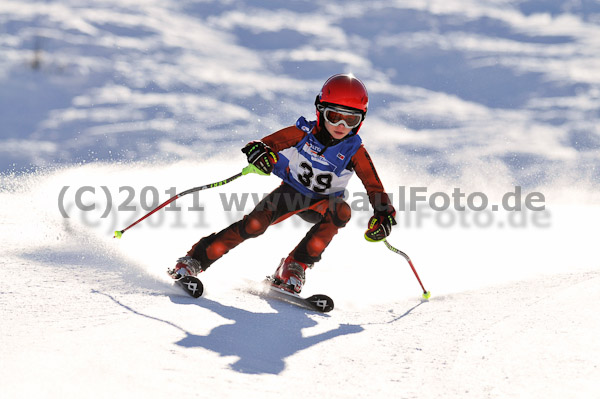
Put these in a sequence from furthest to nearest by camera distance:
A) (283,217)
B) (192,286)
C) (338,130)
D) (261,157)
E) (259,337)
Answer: (283,217)
(338,130)
(261,157)
(192,286)
(259,337)

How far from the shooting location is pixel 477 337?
123 inches

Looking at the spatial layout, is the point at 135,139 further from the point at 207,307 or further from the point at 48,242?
the point at 207,307

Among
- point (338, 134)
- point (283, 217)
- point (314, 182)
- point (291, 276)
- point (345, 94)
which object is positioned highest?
point (345, 94)

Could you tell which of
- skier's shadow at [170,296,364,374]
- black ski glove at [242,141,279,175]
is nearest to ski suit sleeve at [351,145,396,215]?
black ski glove at [242,141,279,175]

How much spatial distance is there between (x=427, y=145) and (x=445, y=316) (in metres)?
17.1

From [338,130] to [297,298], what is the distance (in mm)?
1223

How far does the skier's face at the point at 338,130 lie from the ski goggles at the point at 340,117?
26 millimetres

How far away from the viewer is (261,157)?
406 centimetres

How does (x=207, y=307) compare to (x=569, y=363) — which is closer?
(x=569, y=363)

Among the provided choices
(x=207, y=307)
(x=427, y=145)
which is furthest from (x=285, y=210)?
(x=427, y=145)

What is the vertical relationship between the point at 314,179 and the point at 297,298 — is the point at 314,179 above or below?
above

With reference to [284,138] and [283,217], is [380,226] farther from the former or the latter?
[284,138]

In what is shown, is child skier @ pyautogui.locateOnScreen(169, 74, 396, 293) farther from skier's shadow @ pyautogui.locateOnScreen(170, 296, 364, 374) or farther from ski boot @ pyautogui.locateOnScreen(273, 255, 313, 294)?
skier's shadow @ pyautogui.locateOnScreen(170, 296, 364, 374)

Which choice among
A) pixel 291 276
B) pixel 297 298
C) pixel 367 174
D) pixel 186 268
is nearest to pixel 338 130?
pixel 367 174
